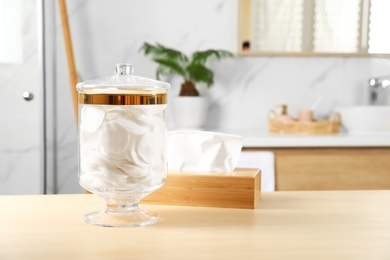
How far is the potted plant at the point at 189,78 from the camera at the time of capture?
2834mm

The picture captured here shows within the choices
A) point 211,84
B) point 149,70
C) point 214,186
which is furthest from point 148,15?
point 214,186

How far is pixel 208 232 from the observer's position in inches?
33.7

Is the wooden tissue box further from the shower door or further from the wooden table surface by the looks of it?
the shower door

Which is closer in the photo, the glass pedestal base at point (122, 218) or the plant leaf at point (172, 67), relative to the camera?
the glass pedestal base at point (122, 218)

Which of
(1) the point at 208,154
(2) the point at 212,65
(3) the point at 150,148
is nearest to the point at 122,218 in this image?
(3) the point at 150,148

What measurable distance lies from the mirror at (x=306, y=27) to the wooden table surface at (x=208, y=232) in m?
1.99

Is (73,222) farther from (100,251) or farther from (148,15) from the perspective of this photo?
(148,15)

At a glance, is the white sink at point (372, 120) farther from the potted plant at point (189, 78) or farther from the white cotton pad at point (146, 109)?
the white cotton pad at point (146, 109)

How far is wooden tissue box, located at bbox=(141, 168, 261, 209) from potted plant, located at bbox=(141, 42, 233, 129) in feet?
5.83

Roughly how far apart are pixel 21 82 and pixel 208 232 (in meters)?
2.05

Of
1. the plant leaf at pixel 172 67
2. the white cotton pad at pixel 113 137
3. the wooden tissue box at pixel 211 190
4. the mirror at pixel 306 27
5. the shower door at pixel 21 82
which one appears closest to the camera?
the white cotton pad at pixel 113 137

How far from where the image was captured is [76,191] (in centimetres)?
306

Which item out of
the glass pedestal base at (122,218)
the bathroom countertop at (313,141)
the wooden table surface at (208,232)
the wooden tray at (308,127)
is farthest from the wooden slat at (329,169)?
the glass pedestal base at (122,218)

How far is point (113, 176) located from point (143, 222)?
96mm
